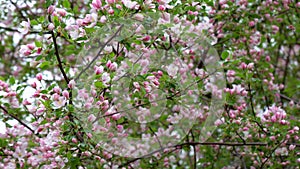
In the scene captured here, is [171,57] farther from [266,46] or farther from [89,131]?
[266,46]

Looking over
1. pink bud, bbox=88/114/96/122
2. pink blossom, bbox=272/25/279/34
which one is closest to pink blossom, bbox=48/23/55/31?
pink bud, bbox=88/114/96/122

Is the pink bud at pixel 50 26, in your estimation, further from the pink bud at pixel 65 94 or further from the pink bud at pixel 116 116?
the pink bud at pixel 116 116

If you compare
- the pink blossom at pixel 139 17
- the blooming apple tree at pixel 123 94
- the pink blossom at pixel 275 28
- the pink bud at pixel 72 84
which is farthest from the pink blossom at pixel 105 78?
the pink blossom at pixel 275 28

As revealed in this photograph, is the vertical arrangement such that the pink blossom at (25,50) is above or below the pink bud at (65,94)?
above

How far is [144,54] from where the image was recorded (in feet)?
5.52

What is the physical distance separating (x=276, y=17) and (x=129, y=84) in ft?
5.58

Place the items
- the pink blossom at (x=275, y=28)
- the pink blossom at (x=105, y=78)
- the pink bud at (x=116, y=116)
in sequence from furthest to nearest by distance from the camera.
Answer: the pink blossom at (x=275, y=28)
the pink bud at (x=116, y=116)
the pink blossom at (x=105, y=78)

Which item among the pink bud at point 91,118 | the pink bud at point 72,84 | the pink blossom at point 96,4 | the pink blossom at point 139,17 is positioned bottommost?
the pink bud at point 91,118

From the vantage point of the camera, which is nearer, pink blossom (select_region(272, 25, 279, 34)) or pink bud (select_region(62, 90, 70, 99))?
pink bud (select_region(62, 90, 70, 99))

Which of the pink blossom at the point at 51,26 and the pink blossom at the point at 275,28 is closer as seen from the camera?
the pink blossom at the point at 51,26

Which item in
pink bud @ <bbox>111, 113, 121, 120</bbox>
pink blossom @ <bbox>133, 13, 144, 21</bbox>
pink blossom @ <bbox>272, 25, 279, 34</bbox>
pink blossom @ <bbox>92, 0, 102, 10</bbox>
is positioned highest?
pink blossom @ <bbox>272, 25, 279, 34</bbox>

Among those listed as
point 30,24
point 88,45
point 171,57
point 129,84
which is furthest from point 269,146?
point 30,24

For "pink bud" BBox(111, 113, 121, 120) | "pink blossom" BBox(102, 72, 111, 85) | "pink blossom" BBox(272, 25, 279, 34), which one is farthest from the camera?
"pink blossom" BBox(272, 25, 279, 34)

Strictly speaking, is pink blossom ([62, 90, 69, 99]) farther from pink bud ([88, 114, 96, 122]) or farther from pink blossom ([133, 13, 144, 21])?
pink blossom ([133, 13, 144, 21])
